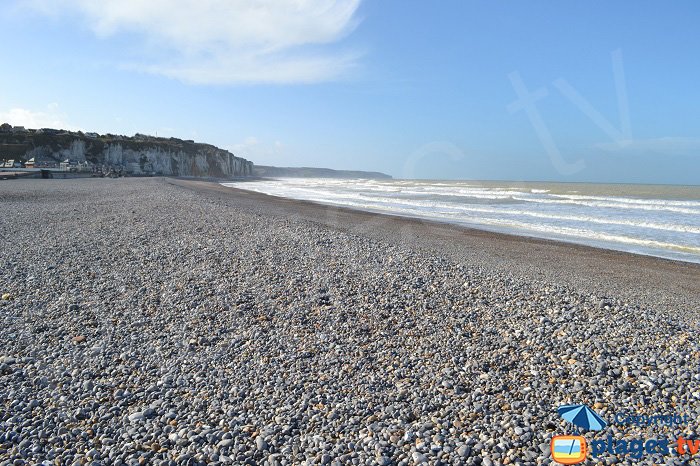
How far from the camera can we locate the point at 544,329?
558 cm

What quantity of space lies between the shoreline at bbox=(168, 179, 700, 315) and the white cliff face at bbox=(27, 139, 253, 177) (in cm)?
5840

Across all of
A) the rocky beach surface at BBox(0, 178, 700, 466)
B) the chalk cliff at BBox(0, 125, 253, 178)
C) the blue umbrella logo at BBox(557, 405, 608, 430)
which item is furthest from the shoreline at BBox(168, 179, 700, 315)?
the chalk cliff at BBox(0, 125, 253, 178)

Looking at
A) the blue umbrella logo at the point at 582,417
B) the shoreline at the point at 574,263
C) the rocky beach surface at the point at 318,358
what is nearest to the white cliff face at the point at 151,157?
the shoreline at the point at 574,263

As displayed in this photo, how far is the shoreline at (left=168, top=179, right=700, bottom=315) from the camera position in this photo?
8.62m

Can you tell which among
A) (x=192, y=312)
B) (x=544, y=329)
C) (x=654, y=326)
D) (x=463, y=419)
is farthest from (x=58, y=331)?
(x=654, y=326)

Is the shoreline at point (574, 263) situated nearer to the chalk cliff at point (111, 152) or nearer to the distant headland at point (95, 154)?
the distant headland at point (95, 154)

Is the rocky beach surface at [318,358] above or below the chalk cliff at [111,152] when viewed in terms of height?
below

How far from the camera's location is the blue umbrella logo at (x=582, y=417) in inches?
140

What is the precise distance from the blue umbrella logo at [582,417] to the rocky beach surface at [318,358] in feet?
0.31

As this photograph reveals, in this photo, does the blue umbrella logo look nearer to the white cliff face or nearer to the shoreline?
the shoreline

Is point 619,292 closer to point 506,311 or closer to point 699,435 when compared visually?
point 506,311

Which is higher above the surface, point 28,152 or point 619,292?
point 28,152

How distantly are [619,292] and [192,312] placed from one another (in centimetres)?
769

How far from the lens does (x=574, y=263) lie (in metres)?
11.5
